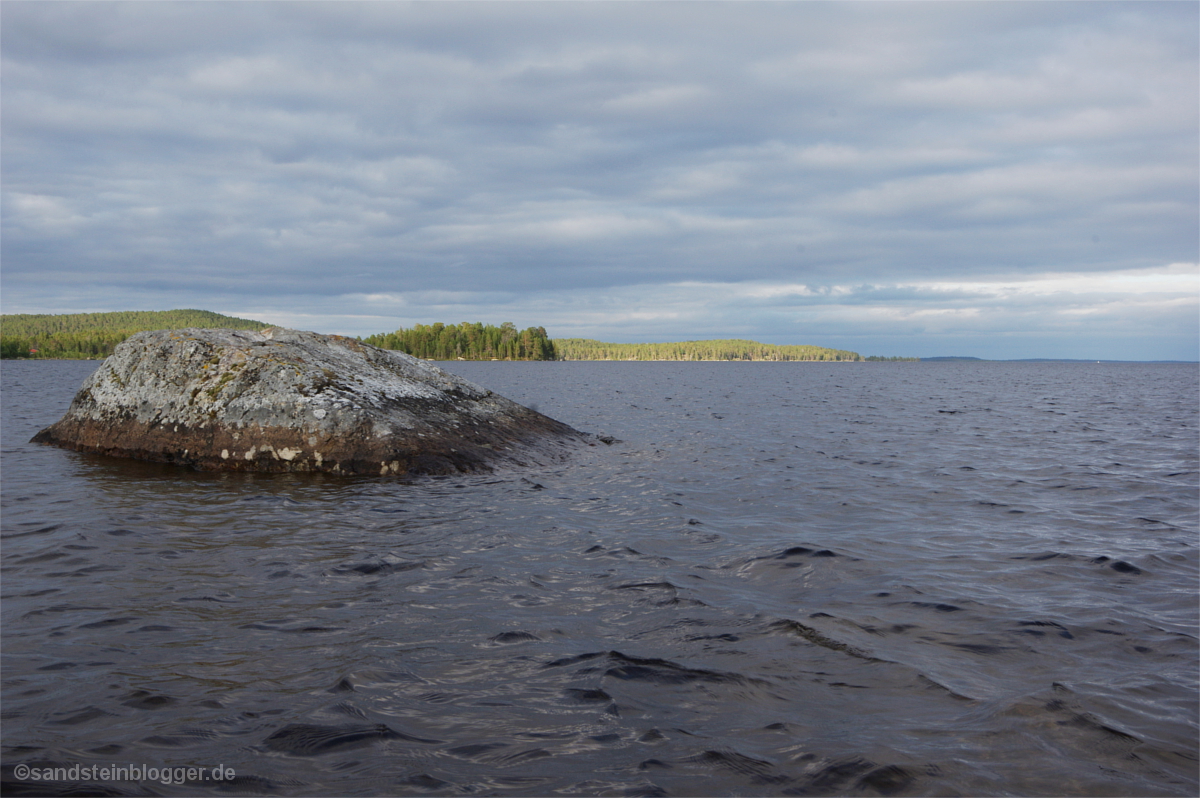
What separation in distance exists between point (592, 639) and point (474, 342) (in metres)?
180

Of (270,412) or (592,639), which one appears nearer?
(592,639)

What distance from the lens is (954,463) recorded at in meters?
16.5

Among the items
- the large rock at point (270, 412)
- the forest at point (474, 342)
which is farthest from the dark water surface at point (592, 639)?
the forest at point (474, 342)

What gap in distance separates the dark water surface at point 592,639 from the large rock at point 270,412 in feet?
2.82

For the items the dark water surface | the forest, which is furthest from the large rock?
the forest

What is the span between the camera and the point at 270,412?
12734mm

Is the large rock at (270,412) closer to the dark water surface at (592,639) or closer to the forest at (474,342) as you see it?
the dark water surface at (592,639)

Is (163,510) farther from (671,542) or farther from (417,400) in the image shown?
(671,542)

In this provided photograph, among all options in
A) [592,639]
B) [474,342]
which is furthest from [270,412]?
[474,342]

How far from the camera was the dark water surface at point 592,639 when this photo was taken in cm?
387

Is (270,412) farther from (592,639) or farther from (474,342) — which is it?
(474,342)

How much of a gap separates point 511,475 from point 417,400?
3057 mm

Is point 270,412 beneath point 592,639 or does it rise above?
above

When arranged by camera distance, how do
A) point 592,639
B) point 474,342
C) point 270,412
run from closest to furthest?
point 592,639
point 270,412
point 474,342
